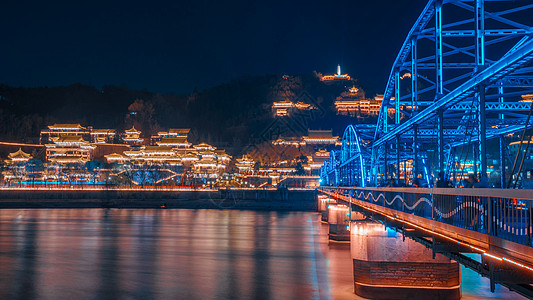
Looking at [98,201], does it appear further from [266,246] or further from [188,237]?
[266,246]

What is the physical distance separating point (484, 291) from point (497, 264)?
20.9m

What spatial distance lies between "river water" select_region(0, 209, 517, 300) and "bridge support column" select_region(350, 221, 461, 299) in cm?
309

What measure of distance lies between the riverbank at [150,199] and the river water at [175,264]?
46505mm

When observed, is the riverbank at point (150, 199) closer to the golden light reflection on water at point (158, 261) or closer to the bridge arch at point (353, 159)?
the bridge arch at point (353, 159)

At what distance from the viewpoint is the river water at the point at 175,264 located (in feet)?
100

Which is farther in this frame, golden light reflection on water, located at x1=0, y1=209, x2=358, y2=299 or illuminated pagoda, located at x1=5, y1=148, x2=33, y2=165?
illuminated pagoda, located at x1=5, y1=148, x2=33, y2=165

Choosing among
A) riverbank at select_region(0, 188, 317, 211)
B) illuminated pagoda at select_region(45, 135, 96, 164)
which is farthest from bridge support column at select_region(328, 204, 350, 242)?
illuminated pagoda at select_region(45, 135, 96, 164)

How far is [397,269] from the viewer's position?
23.4 metres

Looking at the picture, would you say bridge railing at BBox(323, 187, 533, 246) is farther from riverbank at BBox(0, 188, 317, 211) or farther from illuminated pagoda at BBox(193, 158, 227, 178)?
illuminated pagoda at BBox(193, 158, 227, 178)

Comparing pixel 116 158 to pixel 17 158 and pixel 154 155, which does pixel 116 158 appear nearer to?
pixel 154 155

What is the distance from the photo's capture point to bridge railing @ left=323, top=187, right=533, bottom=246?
→ 924 centimetres

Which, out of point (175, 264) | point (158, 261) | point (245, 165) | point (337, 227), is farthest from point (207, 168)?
point (175, 264)

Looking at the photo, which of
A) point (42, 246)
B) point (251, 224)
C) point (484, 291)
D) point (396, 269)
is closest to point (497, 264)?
point (396, 269)


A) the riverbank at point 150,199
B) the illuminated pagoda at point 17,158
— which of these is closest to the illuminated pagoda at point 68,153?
the illuminated pagoda at point 17,158
